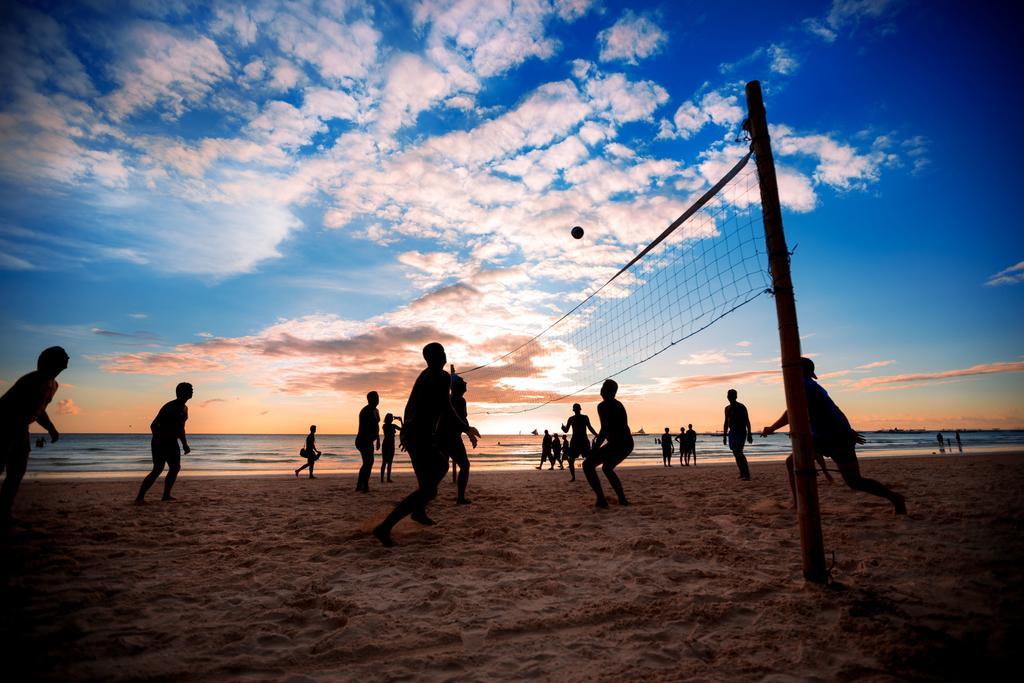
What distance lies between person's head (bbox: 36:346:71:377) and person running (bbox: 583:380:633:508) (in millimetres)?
6263

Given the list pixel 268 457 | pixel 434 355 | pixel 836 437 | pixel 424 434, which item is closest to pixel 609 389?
Answer: pixel 836 437

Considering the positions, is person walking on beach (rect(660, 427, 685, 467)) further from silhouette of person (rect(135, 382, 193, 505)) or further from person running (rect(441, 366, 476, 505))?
silhouette of person (rect(135, 382, 193, 505))

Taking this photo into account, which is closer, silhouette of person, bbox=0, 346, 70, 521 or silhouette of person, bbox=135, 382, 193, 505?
silhouette of person, bbox=0, 346, 70, 521

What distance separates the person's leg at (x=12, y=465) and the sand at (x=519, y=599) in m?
0.35

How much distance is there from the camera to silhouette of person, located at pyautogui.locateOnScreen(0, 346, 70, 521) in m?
4.19

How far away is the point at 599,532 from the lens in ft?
15.5

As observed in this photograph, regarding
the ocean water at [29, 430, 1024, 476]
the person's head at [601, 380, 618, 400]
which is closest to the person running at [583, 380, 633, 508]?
the person's head at [601, 380, 618, 400]

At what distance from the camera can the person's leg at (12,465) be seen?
422 cm

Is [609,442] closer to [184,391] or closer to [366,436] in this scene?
[366,436]

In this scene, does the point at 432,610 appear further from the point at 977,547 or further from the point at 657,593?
the point at 977,547

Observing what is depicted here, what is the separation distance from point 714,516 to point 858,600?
2.84 metres

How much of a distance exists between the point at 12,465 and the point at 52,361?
1082 millimetres

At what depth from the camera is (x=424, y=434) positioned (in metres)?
4.32

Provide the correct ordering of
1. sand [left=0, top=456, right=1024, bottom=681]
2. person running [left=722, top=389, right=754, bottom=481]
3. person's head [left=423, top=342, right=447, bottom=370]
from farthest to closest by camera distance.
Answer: person running [left=722, top=389, right=754, bottom=481], person's head [left=423, top=342, right=447, bottom=370], sand [left=0, top=456, right=1024, bottom=681]
